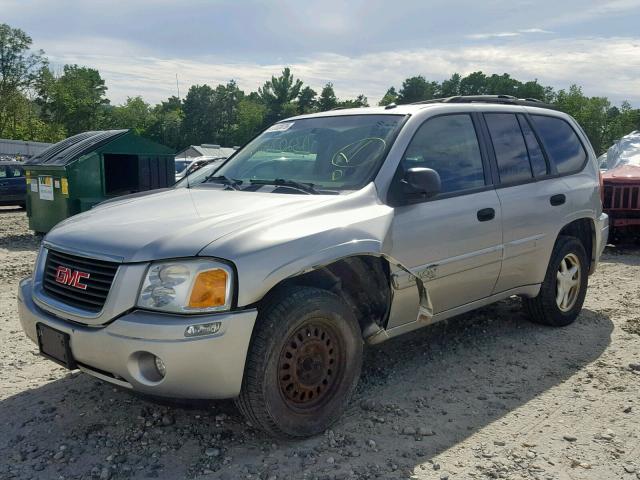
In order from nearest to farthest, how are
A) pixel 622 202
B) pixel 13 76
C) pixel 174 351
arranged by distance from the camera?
pixel 174 351 → pixel 622 202 → pixel 13 76

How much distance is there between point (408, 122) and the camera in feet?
12.5

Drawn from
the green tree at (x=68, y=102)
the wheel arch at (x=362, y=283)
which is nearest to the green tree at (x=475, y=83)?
the green tree at (x=68, y=102)

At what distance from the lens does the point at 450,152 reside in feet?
13.2

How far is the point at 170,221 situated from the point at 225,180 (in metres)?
1.10

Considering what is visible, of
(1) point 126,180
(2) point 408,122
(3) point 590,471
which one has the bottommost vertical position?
(3) point 590,471

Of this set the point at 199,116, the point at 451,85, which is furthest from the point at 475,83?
the point at 199,116

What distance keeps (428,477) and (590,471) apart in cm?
80

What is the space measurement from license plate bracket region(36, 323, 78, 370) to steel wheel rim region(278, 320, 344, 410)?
104cm

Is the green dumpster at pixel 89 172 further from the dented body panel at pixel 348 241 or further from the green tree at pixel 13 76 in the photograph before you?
the green tree at pixel 13 76

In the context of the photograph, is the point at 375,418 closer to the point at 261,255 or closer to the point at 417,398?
the point at 417,398

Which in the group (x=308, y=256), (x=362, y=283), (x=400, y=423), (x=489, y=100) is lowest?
(x=400, y=423)

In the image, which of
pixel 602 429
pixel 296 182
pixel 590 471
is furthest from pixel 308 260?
pixel 602 429

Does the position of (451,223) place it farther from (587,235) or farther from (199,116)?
(199,116)

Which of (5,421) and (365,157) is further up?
(365,157)
